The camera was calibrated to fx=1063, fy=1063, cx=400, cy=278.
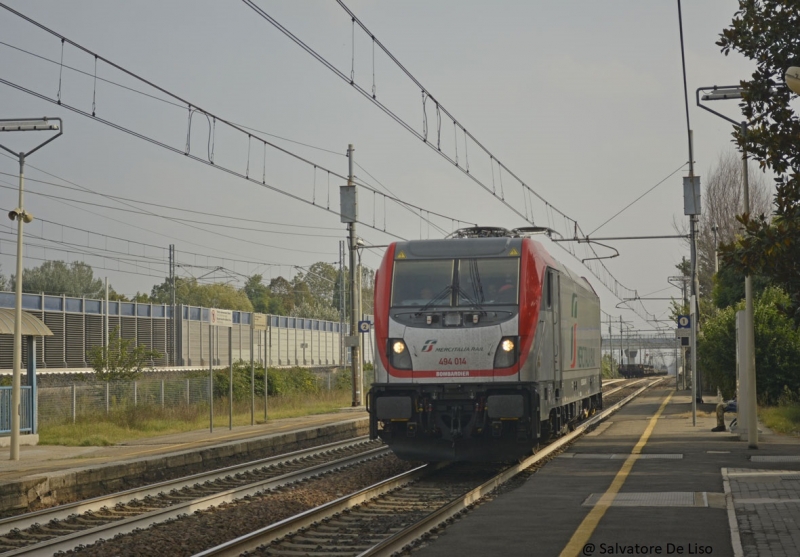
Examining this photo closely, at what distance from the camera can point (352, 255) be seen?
128 ft

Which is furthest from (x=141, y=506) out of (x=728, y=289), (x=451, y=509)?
(x=728, y=289)

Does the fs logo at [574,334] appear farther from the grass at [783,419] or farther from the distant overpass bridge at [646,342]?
the distant overpass bridge at [646,342]

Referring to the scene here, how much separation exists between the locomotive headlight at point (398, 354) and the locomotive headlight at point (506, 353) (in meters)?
1.36

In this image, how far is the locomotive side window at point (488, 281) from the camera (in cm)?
1627

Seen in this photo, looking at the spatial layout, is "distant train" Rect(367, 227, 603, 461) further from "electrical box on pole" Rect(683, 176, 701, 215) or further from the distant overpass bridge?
the distant overpass bridge

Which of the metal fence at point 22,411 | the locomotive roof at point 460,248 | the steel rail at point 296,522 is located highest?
the locomotive roof at point 460,248

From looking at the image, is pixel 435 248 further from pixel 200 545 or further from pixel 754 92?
pixel 200 545

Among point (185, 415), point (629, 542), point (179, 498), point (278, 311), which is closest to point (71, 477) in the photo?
point (179, 498)

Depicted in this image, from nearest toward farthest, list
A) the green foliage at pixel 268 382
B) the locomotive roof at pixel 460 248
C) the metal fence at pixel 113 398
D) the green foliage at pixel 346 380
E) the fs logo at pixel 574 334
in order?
the locomotive roof at pixel 460 248 → the fs logo at pixel 574 334 → the metal fence at pixel 113 398 → the green foliage at pixel 268 382 → the green foliage at pixel 346 380

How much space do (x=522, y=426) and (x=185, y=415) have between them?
17.2 metres

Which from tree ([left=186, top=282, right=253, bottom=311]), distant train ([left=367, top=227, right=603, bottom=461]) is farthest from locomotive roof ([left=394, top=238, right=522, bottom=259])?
tree ([left=186, top=282, right=253, bottom=311])

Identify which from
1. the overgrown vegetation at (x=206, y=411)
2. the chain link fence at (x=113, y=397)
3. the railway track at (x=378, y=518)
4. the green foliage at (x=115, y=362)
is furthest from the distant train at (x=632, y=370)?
the railway track at (x=378, y=518)

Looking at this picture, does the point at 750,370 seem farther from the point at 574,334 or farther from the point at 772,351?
the point at 772,351

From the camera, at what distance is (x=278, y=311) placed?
13238 centimetres
